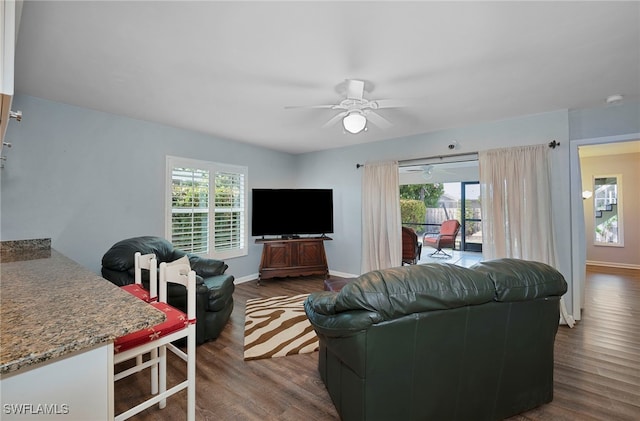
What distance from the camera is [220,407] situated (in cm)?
178

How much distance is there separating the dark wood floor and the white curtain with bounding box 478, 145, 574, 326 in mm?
530

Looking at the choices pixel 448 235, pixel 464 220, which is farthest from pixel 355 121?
pixel 464 220

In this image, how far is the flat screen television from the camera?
15.3 ft

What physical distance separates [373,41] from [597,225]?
722 centimetres

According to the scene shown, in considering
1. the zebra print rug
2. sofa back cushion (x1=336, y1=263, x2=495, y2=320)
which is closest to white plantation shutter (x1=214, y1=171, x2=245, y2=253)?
the zebra print rug

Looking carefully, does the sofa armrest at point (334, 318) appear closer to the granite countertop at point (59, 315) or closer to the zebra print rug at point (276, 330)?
the granite countertop at point (59, 315)

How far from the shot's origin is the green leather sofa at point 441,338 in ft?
4.43

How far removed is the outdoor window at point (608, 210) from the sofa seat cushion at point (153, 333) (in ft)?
26.6

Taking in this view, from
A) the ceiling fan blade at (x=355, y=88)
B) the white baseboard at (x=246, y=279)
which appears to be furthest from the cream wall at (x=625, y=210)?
the white baseboard at (x=246, y=279)

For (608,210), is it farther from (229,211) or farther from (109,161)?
(109,161)

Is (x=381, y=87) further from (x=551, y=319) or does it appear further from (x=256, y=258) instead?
(x=256, y=258)

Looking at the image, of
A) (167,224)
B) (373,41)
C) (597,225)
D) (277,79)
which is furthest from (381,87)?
(597,225)

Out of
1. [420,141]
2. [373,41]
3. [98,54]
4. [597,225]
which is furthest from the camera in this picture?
[597,225]

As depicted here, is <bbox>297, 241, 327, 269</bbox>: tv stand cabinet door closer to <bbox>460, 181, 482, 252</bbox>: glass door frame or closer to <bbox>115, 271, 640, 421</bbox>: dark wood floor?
<bbox>115, 271, 640, 421</bbox>: dark wood floor
